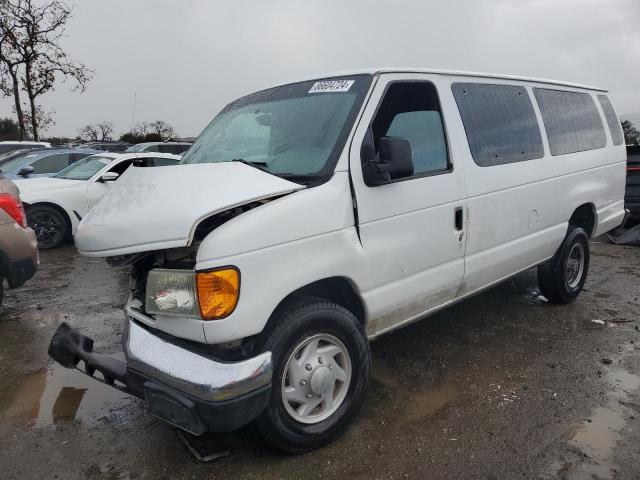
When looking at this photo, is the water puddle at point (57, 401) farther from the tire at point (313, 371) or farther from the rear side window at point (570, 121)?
the rear side window at point (570, 121)

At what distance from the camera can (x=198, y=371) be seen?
2354mm

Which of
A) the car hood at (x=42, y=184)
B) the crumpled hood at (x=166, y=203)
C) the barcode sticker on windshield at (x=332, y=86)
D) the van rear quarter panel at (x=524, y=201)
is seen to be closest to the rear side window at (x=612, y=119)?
the van rear quarter panel at (x=524, y=201)

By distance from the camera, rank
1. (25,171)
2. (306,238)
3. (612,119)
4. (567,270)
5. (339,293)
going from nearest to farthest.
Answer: (306,238) → (339,293) → (567,270) → (612,119) → (25,171)

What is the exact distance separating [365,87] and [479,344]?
2.36m

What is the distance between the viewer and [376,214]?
2.94m

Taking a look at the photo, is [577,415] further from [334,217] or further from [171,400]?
[171,400]

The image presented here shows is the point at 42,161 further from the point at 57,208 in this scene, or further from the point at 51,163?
the point at 57,208

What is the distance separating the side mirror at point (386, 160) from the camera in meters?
2.83

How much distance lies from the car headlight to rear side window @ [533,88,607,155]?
332 cm

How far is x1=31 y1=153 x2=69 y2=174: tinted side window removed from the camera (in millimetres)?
10633

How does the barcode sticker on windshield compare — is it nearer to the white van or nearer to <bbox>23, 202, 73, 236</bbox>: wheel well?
the white van

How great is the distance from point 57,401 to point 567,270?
4532mm

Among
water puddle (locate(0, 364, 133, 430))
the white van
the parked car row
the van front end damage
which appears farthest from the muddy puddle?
the parked car row

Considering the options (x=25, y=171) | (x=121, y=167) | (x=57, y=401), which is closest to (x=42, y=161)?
(x=25, y=171)
